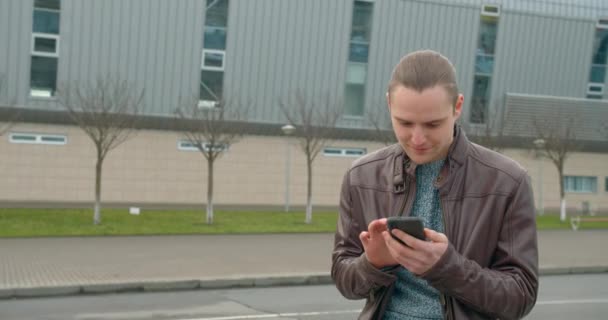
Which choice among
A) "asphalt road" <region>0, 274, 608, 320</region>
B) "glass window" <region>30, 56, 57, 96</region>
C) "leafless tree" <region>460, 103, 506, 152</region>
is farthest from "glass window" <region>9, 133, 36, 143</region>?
"asphalt road" <region>0, 274, 608, 320</region>

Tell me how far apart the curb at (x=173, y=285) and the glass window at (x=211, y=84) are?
60.0 ft

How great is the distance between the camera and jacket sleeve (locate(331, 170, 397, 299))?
2426mm

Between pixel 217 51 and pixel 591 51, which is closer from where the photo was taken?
pixel 217 51

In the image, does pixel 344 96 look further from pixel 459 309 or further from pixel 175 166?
pixel 459 309

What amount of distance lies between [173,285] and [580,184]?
100 ft

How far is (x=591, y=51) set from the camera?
38.0 metres

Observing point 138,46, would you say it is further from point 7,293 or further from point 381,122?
point 7,293

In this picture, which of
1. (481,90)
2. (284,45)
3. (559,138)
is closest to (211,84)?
(284,45)

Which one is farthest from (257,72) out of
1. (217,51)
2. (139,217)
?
(139,217)

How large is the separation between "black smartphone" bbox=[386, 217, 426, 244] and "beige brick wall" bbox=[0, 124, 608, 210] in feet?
95.2

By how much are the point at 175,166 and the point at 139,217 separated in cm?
547

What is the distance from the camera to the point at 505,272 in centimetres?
237

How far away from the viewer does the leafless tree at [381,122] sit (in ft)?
103

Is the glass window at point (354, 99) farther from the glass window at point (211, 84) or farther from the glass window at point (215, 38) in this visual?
the glass window at point (215, 38)
